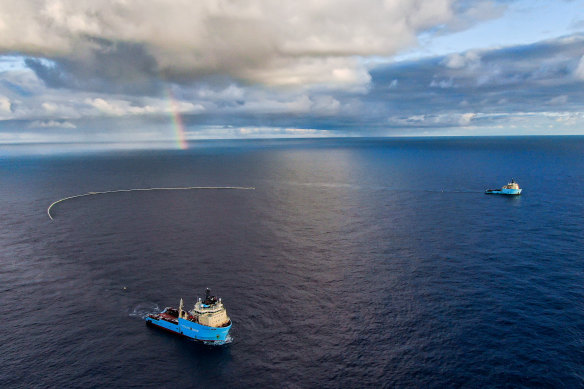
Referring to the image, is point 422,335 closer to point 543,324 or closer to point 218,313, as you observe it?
point 543,324

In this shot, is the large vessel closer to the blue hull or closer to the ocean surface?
the blue hull

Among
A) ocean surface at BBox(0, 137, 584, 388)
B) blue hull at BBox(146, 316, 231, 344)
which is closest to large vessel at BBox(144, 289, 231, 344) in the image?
blue hull at BBox(146, 316, 231, 344)

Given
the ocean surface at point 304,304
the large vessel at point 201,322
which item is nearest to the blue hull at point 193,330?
the large vessel at point 201,322

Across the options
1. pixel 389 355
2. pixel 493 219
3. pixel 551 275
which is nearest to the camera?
pixel 389 355

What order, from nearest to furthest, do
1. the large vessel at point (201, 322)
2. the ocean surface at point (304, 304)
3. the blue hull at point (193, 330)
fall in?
the ocean surface at point (304, 304) < the blue hull at point (193, 330) < the large vessel at point (201, 322)

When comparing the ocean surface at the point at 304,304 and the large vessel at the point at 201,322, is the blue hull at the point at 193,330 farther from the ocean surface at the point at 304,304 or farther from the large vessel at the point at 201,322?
the ocean surface at the point at 304,304

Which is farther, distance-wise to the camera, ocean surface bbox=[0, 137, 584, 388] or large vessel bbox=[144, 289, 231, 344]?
large vessel bbox=[144, 289, 231, 344]

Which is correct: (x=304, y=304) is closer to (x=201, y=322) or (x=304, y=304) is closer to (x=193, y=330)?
(x=201, y=322)

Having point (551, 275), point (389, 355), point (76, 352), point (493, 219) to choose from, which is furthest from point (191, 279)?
point (493, 219)
